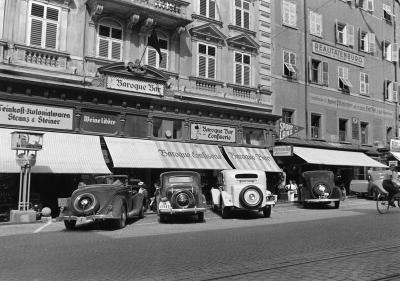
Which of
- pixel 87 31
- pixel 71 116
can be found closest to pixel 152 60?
pixel 87 31

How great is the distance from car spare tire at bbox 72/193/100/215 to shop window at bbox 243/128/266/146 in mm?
13200

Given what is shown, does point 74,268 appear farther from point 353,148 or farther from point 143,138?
point 353,148

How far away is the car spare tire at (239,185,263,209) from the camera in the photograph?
16.7m

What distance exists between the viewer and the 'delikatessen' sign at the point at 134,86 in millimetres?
20516

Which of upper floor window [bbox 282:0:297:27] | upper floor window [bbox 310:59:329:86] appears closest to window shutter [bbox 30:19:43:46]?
upper floor window [bbox 282:0:297:27]

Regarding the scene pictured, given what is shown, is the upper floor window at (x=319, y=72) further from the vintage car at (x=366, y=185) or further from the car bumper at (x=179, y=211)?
the car bumper at (x=179, y=211)

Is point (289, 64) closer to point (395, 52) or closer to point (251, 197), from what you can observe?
point (395, 52)

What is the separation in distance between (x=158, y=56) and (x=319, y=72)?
12.0m

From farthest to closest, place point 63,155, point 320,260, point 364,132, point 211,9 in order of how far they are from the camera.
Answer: point 364,132, point 211,9, point 63,155, point 320,260

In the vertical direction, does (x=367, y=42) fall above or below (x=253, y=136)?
above

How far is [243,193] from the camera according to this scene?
54.8 ft

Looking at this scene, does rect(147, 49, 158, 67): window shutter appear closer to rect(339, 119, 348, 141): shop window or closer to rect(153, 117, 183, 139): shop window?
rect(153, 117, 183, 139): shop window

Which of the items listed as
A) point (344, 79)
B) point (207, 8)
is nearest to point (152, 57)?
point (207, 8)

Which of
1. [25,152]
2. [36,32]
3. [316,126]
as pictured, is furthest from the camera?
[316,126]
